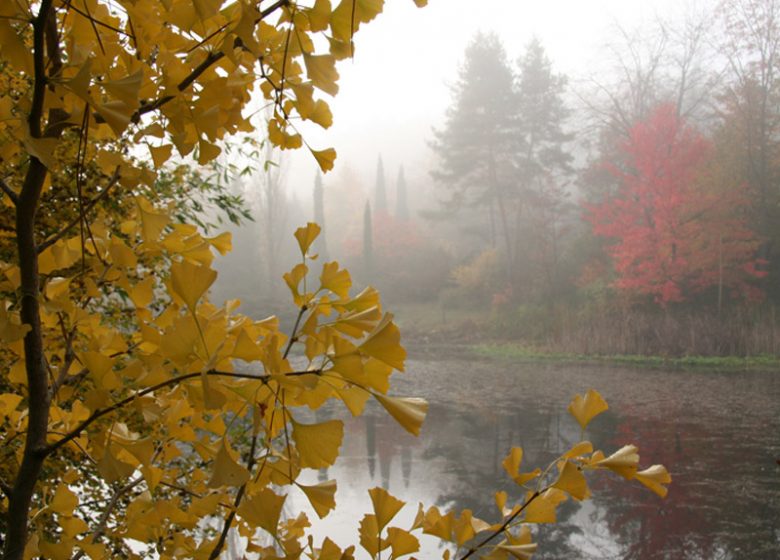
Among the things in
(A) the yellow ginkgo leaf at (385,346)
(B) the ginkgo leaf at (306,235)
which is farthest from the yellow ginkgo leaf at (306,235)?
(A) the yellow ginkgo leaf at (385,346)

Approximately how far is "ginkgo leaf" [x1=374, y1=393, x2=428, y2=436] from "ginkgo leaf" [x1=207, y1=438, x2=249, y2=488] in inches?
2.9

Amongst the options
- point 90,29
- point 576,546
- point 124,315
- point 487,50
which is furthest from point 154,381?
point 487,50

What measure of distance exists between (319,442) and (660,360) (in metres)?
10.1

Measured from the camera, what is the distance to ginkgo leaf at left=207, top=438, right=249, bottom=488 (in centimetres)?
29

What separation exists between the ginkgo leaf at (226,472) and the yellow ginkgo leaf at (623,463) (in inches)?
9.7

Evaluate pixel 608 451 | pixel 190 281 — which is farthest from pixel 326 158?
pixel 608 451

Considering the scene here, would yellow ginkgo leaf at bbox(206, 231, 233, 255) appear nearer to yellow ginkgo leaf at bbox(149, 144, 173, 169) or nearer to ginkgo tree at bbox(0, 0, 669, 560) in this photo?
ginkgo tree at bbox(0, 0, 669, 560)

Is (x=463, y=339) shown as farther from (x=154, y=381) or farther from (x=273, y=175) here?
(x=154, y=381)

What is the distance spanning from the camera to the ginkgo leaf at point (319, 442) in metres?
0.33

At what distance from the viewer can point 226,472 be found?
29cm

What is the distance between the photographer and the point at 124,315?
147 centimetres

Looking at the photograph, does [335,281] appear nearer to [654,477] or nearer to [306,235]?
[306,235]

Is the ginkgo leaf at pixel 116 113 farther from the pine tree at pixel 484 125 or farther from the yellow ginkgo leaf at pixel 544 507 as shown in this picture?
the pine tree at pixel 484 125

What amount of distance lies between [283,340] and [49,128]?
7.4 inches
